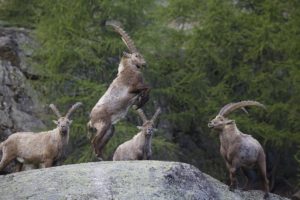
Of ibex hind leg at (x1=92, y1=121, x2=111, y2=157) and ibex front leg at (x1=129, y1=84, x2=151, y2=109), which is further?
ibex front leg at (x1=129, y1=84, x2=151, y2=109)

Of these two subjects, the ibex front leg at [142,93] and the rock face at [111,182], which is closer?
the rock face at [111,182]

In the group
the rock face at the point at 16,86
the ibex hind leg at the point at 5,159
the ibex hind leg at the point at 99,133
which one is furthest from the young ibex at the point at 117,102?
the rock face at the point at 16,86

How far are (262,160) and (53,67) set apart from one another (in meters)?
8.51

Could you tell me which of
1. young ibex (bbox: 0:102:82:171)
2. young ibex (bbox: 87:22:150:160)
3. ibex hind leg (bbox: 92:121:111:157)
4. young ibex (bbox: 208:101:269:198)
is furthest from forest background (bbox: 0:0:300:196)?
ibex hind leg (bbox: 92:121:111:157)

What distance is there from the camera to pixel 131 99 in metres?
13.0

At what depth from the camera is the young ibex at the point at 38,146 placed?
13539 millimetres

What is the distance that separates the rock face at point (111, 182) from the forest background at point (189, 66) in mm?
7156

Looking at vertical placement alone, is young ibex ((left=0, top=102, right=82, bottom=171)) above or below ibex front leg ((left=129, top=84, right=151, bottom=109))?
below

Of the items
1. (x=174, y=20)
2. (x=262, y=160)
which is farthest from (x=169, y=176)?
(x=174, y=20)

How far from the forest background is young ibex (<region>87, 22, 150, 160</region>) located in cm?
596

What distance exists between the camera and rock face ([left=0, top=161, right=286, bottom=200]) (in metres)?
11.1

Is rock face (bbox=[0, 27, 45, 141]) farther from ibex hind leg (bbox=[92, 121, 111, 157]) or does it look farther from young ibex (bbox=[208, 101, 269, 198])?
young ibex (bbox=[208, 101, 269, 198])

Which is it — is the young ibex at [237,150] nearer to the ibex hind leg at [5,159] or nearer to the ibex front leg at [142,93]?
the ibex front leg at [142,93]

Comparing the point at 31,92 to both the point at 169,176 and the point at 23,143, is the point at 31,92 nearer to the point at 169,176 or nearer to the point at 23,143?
the point at 23,143
